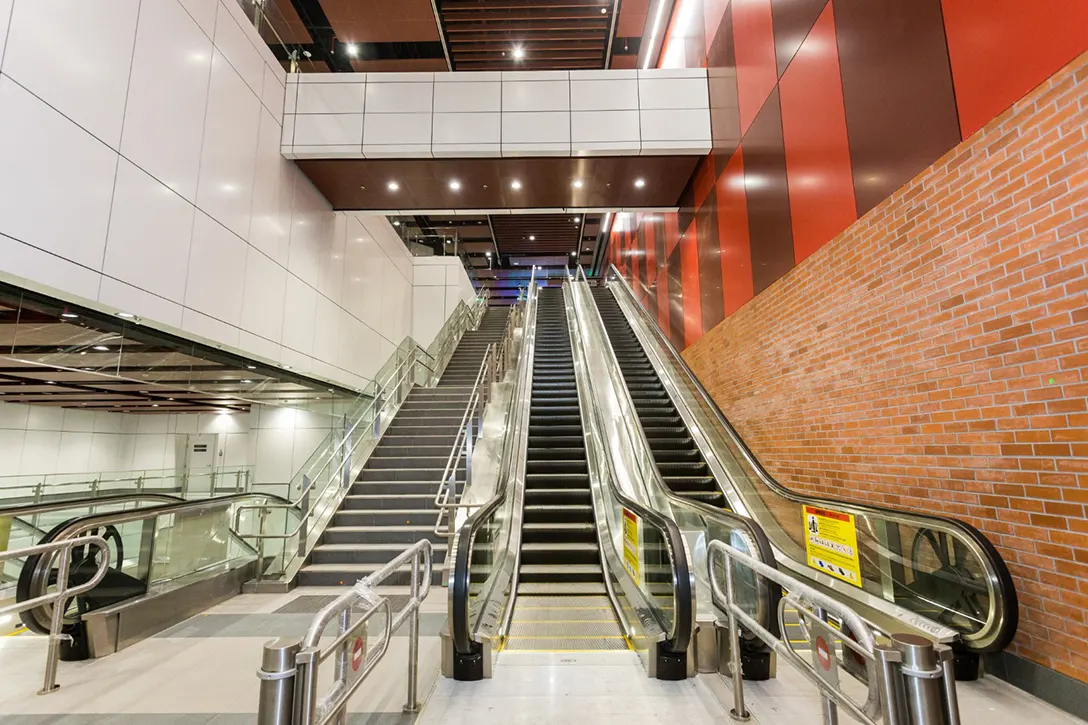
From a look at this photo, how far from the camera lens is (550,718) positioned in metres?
2.59

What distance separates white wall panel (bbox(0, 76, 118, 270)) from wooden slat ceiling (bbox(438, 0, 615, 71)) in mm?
7840

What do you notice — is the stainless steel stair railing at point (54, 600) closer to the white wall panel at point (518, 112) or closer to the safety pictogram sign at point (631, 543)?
the safety pictogram sign at point (631, 543)

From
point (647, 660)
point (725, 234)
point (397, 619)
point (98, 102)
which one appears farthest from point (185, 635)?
point (725, 234)

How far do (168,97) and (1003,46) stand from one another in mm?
7517

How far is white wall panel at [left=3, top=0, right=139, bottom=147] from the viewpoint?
4156 millimetres

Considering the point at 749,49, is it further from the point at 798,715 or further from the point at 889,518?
the point at 798,715

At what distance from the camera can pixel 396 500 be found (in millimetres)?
7168

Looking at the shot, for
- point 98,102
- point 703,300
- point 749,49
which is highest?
point 749,49

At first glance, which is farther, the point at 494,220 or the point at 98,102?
the point at 494,220

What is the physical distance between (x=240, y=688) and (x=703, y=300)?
8.13m

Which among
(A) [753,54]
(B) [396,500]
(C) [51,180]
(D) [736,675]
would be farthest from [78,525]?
(A) [753,54]

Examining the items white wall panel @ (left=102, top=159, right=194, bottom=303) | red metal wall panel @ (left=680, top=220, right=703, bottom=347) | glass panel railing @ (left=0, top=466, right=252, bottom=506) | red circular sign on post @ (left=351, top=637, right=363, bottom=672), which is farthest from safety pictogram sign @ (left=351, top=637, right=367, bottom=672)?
red metal wall panel @ (left=680, top=220, right=703, bottom=347)

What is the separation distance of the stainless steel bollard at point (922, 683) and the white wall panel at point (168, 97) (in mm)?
6935

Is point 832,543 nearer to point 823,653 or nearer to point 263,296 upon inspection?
point 823,653
